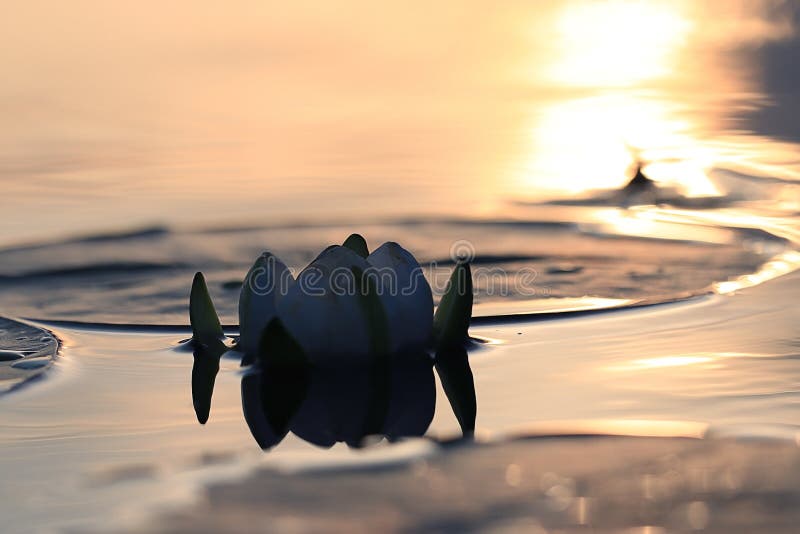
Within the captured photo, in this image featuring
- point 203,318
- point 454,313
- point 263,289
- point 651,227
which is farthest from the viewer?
point 651,227

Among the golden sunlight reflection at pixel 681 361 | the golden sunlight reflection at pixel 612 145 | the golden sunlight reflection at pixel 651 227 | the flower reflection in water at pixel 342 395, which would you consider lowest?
the flower reflection in water at pixel 342 395

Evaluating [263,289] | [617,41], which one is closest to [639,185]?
[263,289]

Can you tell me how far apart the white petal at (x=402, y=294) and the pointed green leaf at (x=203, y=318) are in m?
0.45

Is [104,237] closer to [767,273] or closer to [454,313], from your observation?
[454,313]

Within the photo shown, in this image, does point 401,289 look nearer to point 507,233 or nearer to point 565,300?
point 565,300

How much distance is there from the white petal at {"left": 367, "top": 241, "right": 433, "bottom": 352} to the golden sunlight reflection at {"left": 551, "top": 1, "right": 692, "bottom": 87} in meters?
5.76

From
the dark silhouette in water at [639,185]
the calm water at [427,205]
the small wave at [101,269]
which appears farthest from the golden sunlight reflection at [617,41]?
the small wave at [101,269]

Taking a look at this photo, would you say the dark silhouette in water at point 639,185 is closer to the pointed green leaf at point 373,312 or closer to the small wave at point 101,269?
the small wave at point 101,269

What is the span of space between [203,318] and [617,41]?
7973mm

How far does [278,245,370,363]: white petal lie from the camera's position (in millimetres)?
2705

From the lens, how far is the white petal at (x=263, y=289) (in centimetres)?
279

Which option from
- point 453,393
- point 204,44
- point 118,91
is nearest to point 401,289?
point 453,393

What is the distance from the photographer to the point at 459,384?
2.70 meters

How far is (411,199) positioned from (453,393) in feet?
10.1
